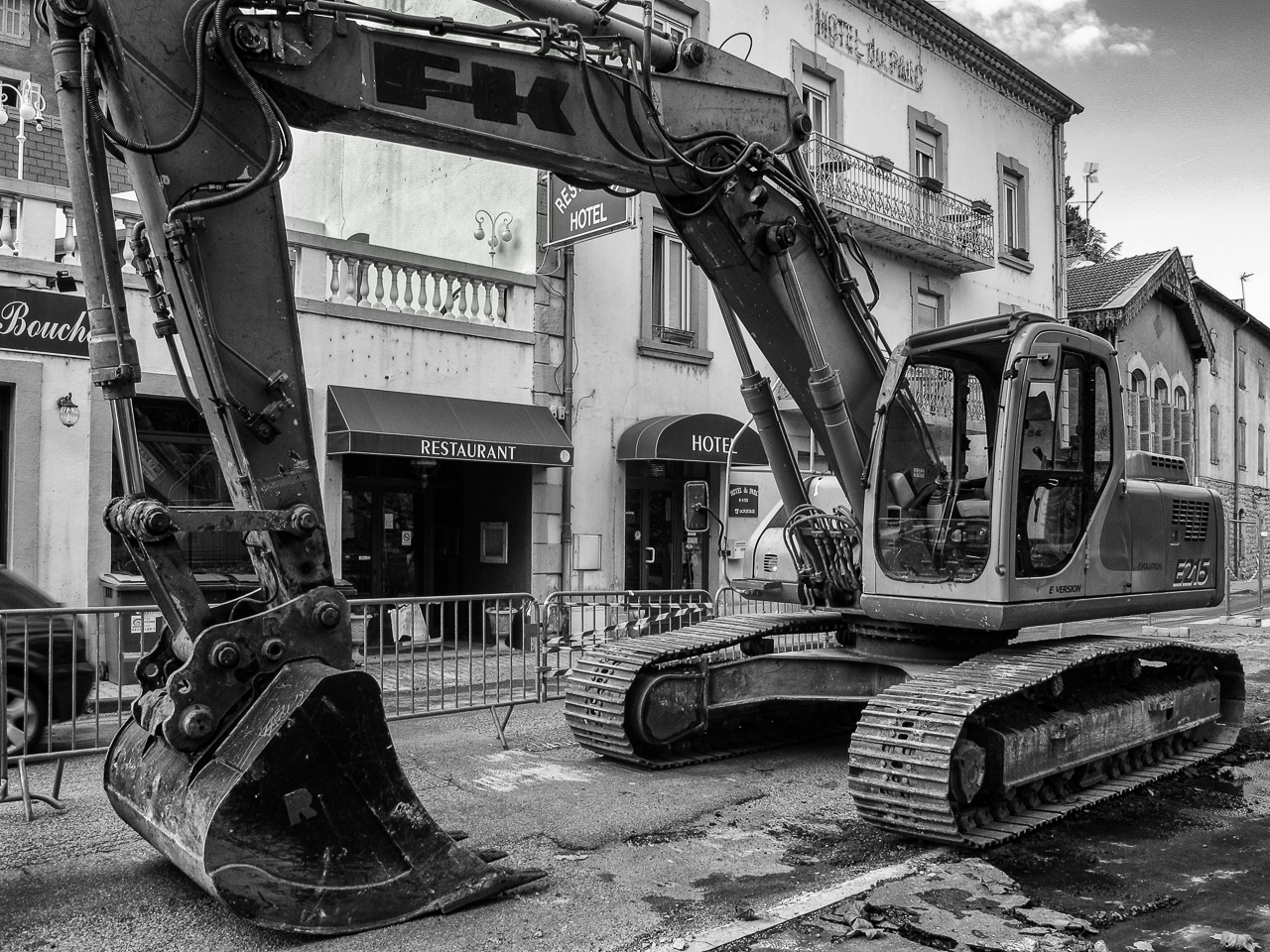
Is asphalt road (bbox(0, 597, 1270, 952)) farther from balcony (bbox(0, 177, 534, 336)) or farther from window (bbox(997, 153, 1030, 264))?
window (bbox(997, 153, 1030, 264))

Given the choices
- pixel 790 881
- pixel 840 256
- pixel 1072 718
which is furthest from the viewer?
pixel 840 256

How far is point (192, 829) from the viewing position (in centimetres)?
393

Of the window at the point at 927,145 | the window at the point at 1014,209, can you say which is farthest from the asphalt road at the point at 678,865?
the window at the point at 1014,209

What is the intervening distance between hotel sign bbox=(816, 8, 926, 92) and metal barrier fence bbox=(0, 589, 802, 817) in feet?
37.8

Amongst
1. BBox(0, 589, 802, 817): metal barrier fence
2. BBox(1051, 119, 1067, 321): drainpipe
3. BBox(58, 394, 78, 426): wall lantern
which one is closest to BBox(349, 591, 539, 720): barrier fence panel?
BBox(0, 589, 802, 817): metal barrier fence

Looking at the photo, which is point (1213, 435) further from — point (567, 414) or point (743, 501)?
point (567, 414)

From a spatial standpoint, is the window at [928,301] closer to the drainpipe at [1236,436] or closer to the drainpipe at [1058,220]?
the drainpipe at [1058,220]

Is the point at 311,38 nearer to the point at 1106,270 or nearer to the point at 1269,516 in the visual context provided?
the point at 1106,270

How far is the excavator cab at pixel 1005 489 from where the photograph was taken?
6.10 metres

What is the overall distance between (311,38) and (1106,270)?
2710 cm

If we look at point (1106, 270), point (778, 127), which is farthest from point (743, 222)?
point (1106, 270)

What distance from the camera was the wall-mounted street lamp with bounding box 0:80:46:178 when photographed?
13297mm

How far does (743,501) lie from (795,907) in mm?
11685

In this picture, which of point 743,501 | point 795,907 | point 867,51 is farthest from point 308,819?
point 867,51
